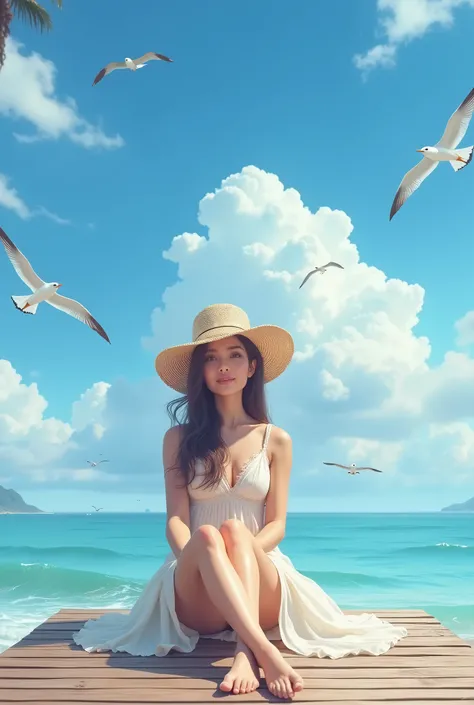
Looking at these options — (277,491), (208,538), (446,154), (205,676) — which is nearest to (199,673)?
(205,676)

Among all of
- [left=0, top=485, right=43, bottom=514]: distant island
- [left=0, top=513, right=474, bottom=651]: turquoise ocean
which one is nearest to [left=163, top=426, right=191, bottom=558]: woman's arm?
[left=0, top=513, right=474, bottom=651]: turquoise ocean

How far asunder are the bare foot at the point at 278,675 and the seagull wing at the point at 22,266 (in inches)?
302

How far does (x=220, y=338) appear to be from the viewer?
4.09 meters

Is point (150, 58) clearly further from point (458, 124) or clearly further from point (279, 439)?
point (279, 439)

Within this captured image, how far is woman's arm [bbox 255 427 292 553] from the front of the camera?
3.81 metres

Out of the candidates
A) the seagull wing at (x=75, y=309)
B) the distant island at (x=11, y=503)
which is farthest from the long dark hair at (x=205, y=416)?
the distant island at (x=11, y=503)

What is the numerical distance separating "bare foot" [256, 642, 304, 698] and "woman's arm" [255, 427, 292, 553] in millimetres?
822

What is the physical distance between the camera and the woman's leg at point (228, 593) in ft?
9.58

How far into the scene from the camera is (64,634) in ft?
14.0

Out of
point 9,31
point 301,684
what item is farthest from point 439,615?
point 9,31

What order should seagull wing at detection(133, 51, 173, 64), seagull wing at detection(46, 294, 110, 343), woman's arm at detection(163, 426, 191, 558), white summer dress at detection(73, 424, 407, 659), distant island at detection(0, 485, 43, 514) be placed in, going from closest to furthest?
white summer dress at detection(73, 424, 407, 659)
woman's arm at detection(163, 426, 191, 558)
seagull wing at detection(46, 294, 110, 343)
seagull wing at detection(133, 51, 173, 64)
distant island at detection(0, 485, 43, 514)

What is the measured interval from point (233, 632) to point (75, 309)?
7052 mm

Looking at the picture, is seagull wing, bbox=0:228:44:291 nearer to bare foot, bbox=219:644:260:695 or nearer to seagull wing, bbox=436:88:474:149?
seagull wing, bbox=436:88:474:149

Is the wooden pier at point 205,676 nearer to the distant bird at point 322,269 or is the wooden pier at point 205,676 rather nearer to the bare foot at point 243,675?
the bare foot at point 243,675
